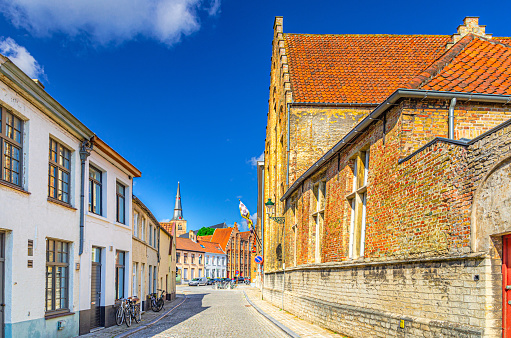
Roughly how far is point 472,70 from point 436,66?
2.47 ft

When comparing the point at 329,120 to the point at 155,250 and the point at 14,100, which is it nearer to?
the point at 155,250

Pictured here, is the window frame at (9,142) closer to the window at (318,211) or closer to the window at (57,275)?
the window at (57,275)

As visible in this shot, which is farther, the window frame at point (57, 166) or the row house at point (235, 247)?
the row house at point (235, 247)

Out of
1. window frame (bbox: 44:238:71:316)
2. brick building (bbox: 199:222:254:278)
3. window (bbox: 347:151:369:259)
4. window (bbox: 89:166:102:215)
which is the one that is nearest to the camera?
window frame (bbox: 44:238:71:316)

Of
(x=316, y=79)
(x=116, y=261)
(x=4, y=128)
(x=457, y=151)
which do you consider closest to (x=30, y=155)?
(x=4, y=128)

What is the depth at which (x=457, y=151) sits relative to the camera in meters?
7.46

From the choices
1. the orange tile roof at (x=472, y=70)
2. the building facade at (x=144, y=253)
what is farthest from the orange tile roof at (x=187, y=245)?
the orange tile roof at (x=472, y=70)

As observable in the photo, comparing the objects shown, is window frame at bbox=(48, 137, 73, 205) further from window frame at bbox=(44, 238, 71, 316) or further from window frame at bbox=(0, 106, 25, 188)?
window frame at bbox=(0, 106, 25, 188)

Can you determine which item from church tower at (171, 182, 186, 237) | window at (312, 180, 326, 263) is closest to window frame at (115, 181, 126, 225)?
window at (312, 180, 326, 263)

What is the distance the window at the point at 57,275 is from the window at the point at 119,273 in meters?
4.21

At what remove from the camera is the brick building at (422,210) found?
670 centimetres

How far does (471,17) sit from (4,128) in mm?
15203

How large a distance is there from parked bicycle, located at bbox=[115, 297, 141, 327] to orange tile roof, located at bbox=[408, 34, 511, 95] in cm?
1128

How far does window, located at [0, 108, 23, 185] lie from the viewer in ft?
31.0
